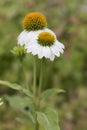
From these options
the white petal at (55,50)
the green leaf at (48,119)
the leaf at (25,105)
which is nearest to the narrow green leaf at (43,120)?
the green leaf at (48,119)

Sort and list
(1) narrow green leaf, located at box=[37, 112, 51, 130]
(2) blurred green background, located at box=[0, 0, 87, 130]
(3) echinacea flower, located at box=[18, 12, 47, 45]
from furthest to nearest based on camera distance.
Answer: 1. (2) blurred green background, located at box=[0, 0, 87, 130]
2. (3) echinacea flower, located at box=[18, 12, 47, 45]
3. (1) narrow green leaf, located at box=[37, 112, 51, 130]

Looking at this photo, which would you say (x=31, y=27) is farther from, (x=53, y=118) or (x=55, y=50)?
(x=53, y=118)

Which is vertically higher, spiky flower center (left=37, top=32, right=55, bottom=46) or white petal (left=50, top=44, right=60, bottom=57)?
spiky flower center (left=37, top=32, right=55, bottom=46)

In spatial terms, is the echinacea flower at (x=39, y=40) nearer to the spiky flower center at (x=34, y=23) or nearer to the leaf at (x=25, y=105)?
the spiky flower center at (x=34, y=23)

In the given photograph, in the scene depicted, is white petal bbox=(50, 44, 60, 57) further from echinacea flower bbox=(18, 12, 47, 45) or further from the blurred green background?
the blurred green background

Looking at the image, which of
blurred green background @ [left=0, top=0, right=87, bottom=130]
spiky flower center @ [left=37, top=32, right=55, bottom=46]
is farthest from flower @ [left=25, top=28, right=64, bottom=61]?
blurred green background @ [left=0, top=0, right=87, bottom=130]

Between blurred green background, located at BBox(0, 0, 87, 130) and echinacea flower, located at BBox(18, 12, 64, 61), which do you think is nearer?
echinacea flower, located at BBox(18, 12, 64, 61)

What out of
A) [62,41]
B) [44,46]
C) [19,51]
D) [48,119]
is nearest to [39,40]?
[44,46]

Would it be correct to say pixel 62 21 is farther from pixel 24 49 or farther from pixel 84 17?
pixel 24 49

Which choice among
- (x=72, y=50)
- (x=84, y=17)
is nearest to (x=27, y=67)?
(x=72, y=50)
